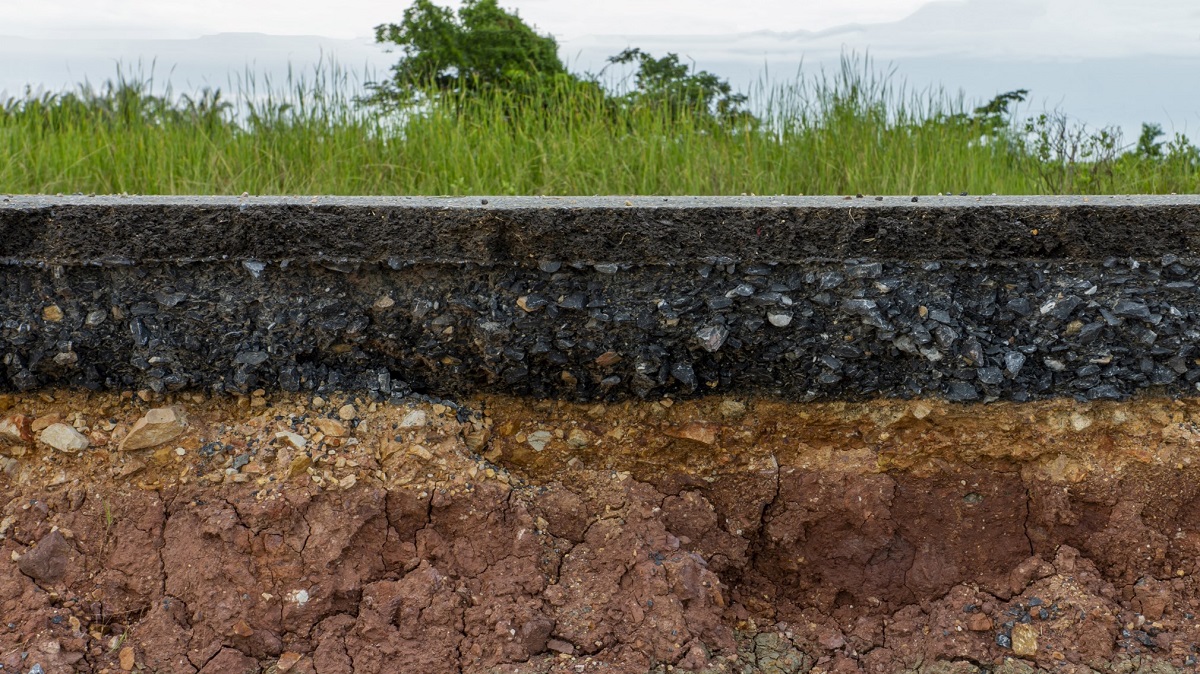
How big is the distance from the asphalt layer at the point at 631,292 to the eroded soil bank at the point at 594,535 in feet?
0.33

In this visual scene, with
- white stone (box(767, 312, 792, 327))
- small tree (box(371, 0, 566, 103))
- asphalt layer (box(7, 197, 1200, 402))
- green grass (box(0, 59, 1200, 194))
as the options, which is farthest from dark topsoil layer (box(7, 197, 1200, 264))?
small tree (box(371, 0, 566, 103))

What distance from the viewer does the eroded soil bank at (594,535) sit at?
6.75ft

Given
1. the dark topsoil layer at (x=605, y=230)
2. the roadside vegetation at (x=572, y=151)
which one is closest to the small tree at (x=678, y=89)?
the roadside vegetation at (x=572, y=151)

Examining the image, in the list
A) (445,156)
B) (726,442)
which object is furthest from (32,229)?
(445,156)

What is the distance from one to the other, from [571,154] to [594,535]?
83.6 inches

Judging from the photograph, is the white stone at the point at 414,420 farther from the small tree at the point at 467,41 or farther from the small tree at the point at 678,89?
the small tree at the point at 467,41

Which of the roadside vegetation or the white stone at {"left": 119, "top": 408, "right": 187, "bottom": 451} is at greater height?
the roadside vegetation

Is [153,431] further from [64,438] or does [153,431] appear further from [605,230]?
[605,230]

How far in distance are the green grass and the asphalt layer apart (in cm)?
163

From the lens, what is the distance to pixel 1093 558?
220cm

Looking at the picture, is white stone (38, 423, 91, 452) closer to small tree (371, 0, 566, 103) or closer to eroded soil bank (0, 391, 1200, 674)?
eroded soil bank (0, 391, 1200, 674)

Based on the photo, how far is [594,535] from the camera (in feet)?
7.06

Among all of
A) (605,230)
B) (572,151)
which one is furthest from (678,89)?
(605,230)

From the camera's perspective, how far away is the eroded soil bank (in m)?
2.06
